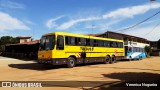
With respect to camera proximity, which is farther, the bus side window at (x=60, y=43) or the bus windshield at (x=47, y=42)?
the bus side window at (x=60, y=43)

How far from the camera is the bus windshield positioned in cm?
1807

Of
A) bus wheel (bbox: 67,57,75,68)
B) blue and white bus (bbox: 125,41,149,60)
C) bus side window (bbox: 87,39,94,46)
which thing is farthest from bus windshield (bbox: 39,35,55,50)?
blue and white bus (bbox: 125,41,149,60)

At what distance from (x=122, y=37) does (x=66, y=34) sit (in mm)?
30115

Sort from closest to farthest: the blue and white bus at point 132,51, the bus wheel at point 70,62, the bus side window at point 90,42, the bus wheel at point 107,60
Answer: the bus wheel at point 70,62 < the bus side window at point 90,42 < the bus wheel at point 107,60 < the blue and white bus at point 132,51

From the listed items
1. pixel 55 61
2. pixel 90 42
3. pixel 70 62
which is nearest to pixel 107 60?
pixel 90 42

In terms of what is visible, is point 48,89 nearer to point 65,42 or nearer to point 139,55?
point 65,42

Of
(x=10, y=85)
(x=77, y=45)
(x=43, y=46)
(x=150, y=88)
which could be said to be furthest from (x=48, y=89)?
(x=77, y=45)

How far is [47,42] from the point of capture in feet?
60.8

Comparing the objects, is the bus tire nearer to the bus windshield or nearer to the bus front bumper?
the bus front bumper

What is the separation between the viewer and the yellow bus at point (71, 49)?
18.0 m

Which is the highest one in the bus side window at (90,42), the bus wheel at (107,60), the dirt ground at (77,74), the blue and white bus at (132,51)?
the bus side window at (90,42)

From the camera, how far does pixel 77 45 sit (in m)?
20.7

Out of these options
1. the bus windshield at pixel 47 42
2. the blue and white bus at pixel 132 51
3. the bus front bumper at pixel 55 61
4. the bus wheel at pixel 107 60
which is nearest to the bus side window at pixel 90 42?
the bus wheel at pixel 107 60

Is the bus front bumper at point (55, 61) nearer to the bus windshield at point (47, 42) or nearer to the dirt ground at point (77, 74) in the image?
the dirt ground at point (77, 74)
